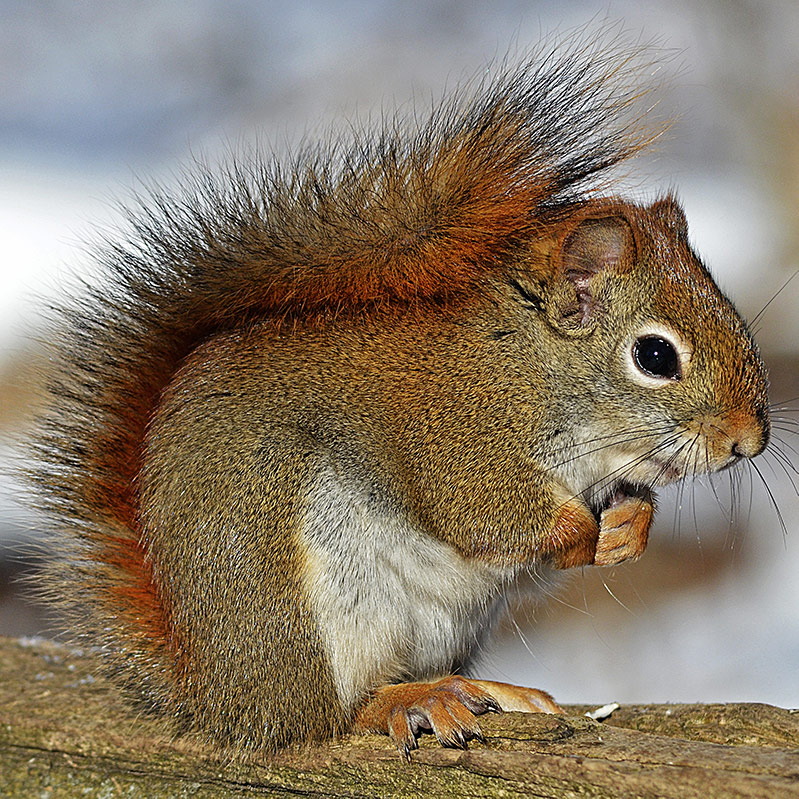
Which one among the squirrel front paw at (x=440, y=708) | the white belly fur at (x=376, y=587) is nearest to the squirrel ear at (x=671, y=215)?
the white belly fur at (x=376, y=587)

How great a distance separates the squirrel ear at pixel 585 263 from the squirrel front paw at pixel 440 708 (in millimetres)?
414

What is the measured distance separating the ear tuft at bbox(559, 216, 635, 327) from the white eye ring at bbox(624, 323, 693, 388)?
63 millimetres

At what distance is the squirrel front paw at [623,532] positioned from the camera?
119cm

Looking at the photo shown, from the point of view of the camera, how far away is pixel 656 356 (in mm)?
1108

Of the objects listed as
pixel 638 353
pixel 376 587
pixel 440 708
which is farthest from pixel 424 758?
pixel 638 353

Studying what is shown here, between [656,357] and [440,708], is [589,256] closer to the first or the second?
[656,357]

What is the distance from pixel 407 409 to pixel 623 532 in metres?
0.30

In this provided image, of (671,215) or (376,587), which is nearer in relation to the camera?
(376,587)

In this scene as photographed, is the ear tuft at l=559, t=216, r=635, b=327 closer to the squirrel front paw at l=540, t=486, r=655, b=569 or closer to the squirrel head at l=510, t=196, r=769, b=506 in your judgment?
the squirrel head at l=510, t=196, r=769, b=506

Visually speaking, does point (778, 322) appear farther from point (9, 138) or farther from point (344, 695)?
point (9, 138)

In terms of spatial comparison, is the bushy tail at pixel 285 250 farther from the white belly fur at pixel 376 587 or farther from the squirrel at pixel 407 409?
the white belly fur at pixel 376 587

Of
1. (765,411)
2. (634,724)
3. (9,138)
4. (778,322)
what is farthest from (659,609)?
(9,138)

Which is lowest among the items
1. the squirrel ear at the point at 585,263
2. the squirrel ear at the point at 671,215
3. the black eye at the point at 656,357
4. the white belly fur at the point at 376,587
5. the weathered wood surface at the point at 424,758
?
→ the weathered wood surface at the point at 424,758

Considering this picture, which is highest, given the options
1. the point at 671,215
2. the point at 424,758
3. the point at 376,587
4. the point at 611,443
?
the point at 671,215
